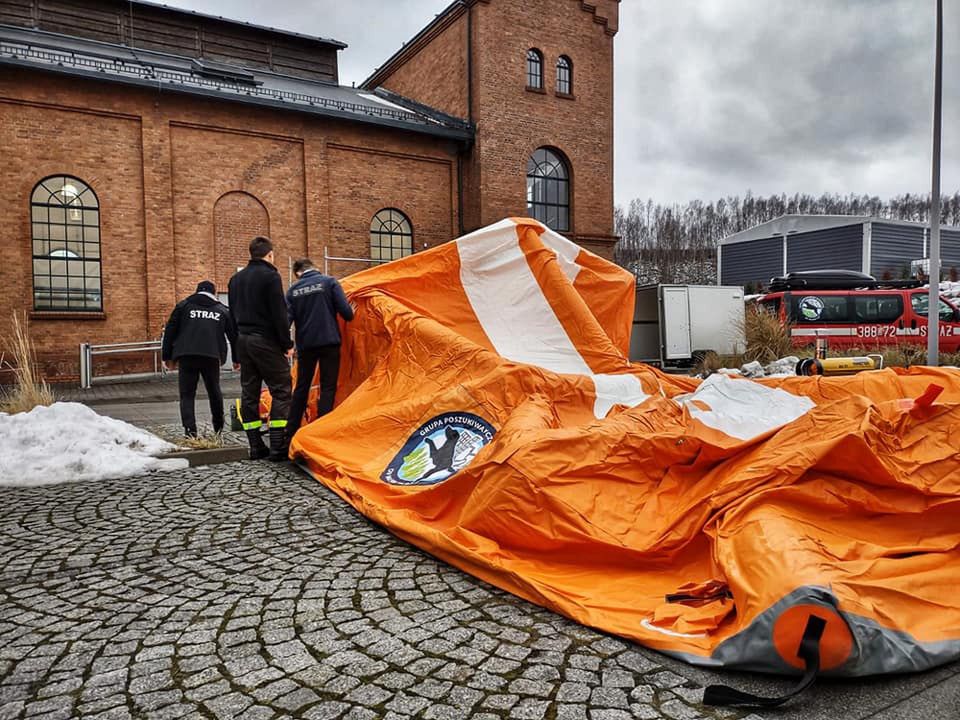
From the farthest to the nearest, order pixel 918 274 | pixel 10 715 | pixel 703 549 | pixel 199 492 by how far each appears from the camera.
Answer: pixel 918 274
pixel 199 492
pixel 703 549
pixel 10 715

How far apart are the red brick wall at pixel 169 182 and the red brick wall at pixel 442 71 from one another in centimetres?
239

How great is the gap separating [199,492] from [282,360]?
1.51 m

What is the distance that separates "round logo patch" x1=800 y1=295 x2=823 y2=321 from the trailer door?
2.62 metres

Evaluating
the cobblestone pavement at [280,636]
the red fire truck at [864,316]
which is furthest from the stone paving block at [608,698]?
the red fire truck at [864,316]

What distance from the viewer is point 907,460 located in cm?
292

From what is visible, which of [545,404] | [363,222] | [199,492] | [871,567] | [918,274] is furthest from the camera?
[918,274]

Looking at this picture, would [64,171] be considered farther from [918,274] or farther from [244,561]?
[918,274]

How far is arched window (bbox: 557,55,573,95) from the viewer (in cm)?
2002

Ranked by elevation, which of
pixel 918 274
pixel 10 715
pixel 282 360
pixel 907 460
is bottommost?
pixel 10 715

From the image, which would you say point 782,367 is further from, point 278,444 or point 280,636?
point 280,636

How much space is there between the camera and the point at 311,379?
5.84 metres

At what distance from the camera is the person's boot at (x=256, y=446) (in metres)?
5.72

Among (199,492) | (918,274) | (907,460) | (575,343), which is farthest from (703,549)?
(918,274)

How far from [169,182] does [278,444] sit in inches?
469
